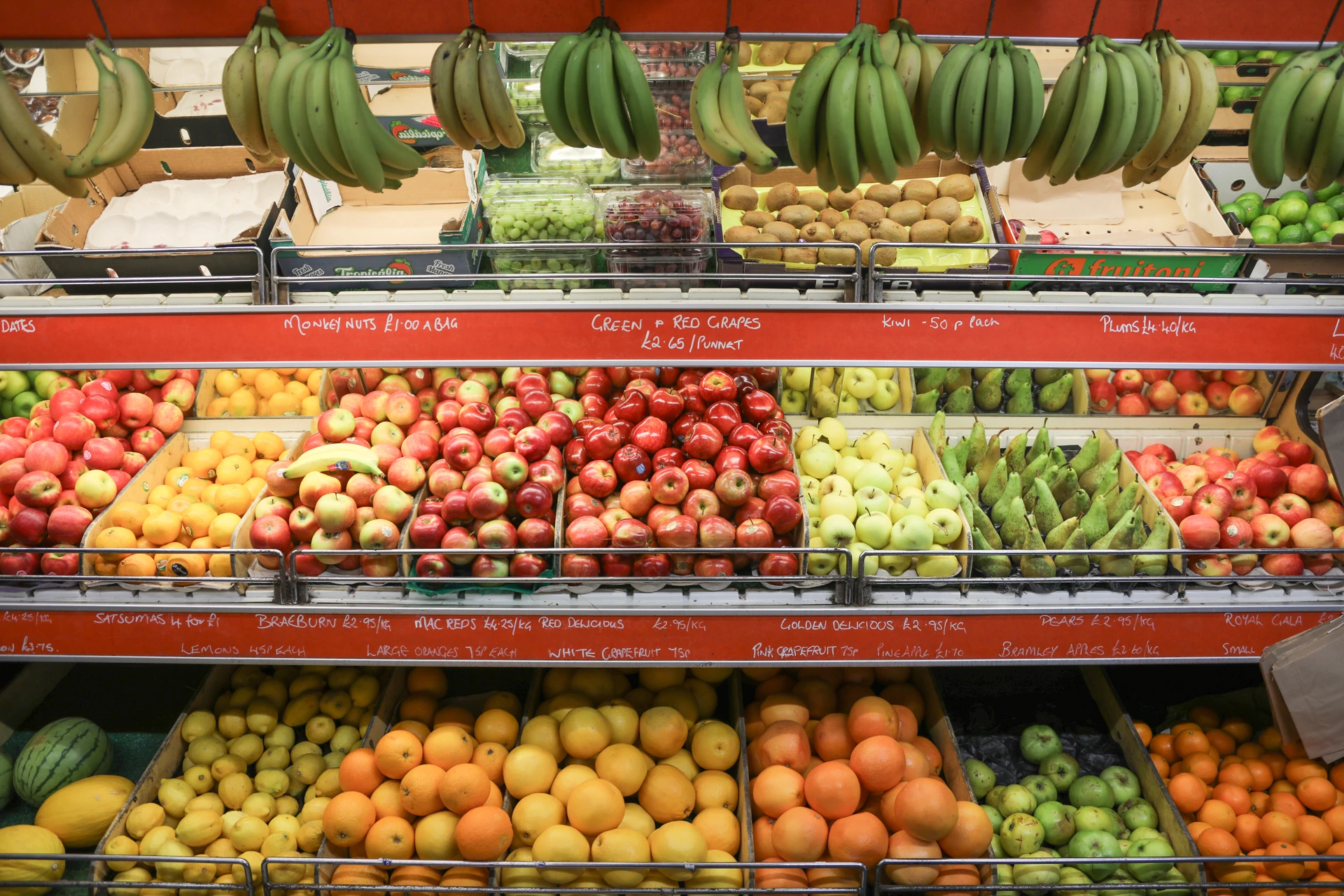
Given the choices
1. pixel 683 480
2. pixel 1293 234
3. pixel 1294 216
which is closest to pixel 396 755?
pixel 683 480

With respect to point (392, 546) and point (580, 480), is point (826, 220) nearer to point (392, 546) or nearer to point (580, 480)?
point (580, 480)

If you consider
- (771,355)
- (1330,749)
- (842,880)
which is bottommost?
(842,880)

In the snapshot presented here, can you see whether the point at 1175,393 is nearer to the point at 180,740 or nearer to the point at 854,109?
the point at 854,109

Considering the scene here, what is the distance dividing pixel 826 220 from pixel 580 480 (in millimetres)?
1494

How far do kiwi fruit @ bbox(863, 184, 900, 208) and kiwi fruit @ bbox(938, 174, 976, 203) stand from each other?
0.55 ft

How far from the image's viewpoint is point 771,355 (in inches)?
80.6

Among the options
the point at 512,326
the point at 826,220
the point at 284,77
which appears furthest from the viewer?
the point at 826,220

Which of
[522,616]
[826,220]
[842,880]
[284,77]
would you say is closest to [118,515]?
[522,616]

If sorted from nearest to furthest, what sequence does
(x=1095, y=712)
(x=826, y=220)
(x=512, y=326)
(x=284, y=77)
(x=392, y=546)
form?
(x=284, y=77)
(x=512, y=326)
(x=392, y=546)
(x=1095, y=712)
(x=826, y=220)

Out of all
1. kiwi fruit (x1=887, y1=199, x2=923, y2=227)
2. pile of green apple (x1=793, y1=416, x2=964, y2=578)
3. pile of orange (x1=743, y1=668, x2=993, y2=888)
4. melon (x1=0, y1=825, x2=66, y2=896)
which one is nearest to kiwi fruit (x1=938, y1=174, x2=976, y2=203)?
kiwi fruit (x1=887, y1=199, x2=923, y2=227)

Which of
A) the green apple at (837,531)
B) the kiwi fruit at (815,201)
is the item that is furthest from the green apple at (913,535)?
the kiwi fruit at (815,201)

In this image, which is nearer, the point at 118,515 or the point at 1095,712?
the point at 118,515

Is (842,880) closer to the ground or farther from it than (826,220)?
closer to the ground

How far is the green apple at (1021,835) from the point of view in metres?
2.35
